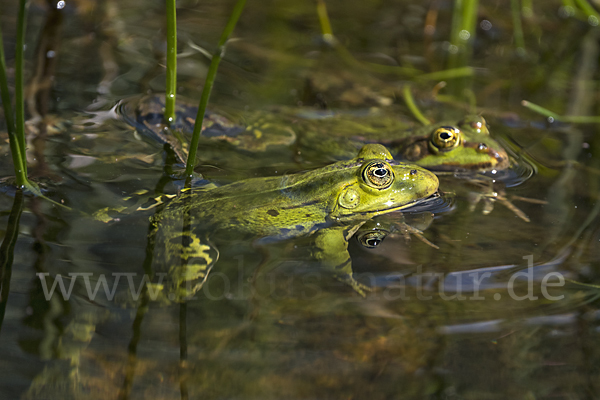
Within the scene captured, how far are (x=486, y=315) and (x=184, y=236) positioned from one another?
1820 millimetres

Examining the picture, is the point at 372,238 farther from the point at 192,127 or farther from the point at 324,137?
the point at 192,127

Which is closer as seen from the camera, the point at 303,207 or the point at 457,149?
the point at 303,207

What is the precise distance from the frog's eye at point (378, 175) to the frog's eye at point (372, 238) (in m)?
0.34

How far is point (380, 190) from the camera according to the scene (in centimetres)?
359

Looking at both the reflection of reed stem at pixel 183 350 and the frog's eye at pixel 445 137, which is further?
the frog's eye at pixel 445 137

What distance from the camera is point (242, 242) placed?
3254 mm

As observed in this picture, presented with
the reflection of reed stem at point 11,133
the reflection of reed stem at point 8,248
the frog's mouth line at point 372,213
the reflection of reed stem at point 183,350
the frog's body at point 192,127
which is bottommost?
the reflection of reed stem at point 183,350

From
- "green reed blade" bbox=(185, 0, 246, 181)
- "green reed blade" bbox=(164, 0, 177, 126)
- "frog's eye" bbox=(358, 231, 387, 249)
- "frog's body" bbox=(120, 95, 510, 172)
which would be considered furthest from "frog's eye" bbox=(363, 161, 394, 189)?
"green reed blade" bbox=(164, 0, 177, 126)

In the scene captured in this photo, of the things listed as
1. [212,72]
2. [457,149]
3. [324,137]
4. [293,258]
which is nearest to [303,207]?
[293,258]

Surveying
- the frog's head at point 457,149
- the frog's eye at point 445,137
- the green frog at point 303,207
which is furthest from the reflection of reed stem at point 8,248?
the frog's eye at point 445,137

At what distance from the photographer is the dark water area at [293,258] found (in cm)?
235

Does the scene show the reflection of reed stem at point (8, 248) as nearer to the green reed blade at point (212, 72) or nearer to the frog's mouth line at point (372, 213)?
the green reed blade at point (212, 72)

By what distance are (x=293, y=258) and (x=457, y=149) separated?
77.7 inches

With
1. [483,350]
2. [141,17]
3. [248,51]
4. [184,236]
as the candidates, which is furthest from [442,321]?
[141,17]
